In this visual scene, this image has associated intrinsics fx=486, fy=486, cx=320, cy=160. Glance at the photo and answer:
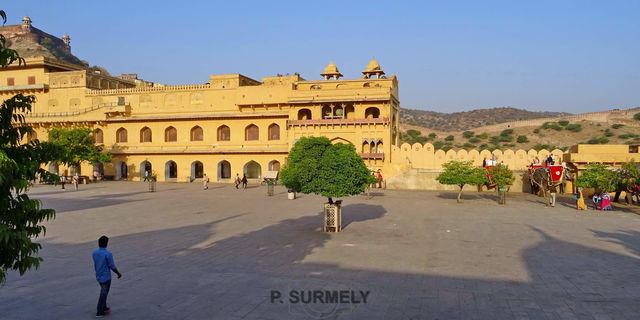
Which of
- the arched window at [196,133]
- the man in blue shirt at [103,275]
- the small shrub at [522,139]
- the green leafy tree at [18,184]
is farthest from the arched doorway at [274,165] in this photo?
the small shrub at [522,139]

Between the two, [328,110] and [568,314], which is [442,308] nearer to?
[568,314]

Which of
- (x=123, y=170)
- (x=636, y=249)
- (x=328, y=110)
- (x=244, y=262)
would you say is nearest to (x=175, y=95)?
(x=123, y=170)

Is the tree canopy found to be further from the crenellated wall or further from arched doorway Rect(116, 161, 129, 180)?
arched doorway Rect(116, 161, 129, 180)

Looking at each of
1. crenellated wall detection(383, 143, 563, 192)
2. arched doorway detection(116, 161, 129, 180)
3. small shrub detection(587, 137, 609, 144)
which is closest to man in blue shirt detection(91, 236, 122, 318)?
crenellated wall detection(383, 143, 563, 192)

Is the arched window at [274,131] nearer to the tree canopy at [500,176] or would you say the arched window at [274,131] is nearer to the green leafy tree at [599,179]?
the tree canopy at [500,176]

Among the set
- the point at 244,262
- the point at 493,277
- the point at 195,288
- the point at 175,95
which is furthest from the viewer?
the point at 175,95

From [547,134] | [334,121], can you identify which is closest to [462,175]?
[334,121]

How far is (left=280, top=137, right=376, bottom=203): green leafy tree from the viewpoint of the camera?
1407 cm

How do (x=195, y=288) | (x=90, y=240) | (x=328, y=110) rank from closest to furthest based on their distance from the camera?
(x=195, y=288), (x=90, y=240), (x=328, y=110)

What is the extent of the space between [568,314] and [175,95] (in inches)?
1514

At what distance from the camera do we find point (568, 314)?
273 inches

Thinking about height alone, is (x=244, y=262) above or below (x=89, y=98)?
below

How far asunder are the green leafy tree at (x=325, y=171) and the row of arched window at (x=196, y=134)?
2297 cm

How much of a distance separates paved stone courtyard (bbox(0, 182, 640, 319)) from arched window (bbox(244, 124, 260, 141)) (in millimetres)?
20141
